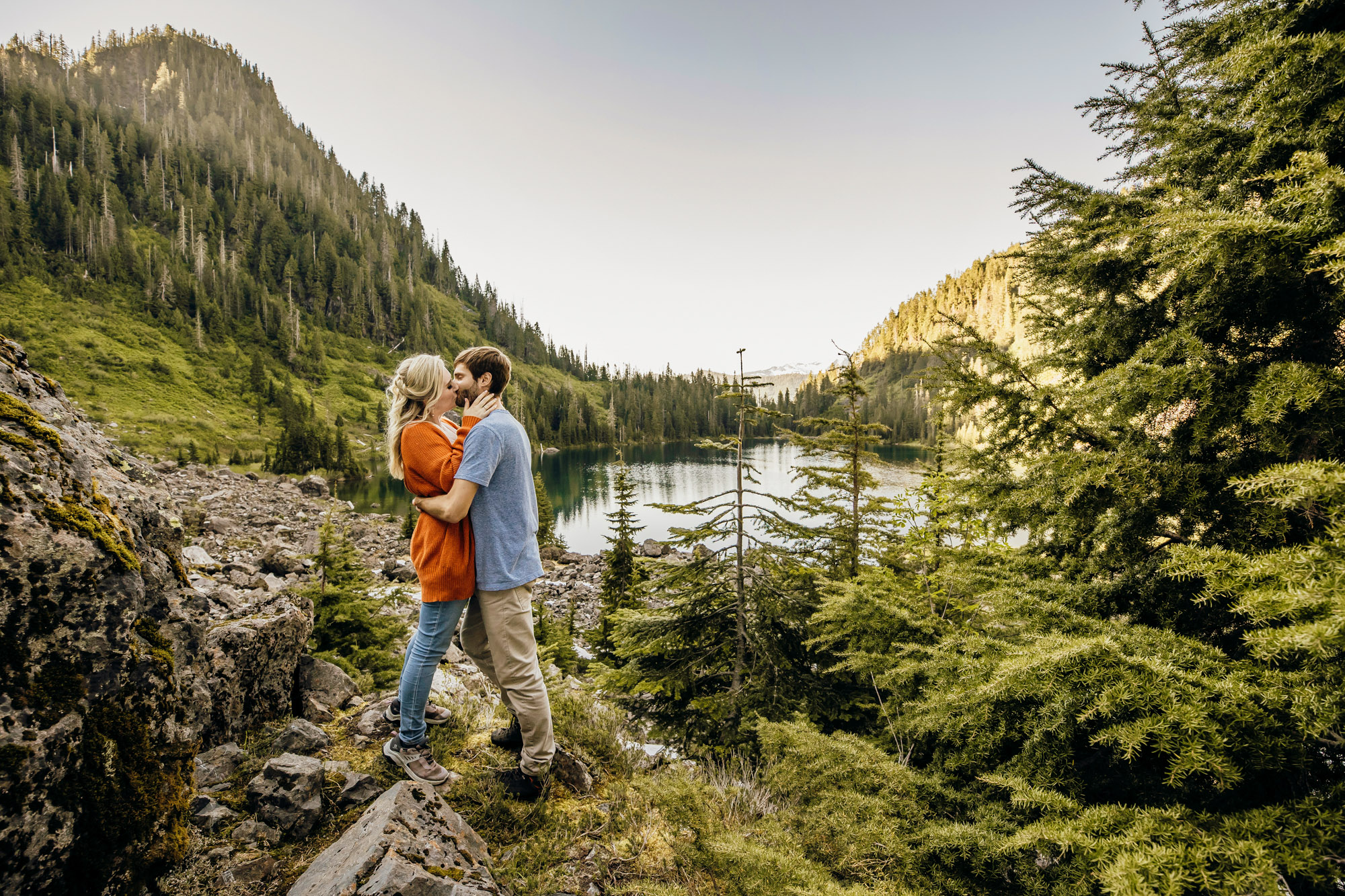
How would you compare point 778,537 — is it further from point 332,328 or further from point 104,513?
point 332,328

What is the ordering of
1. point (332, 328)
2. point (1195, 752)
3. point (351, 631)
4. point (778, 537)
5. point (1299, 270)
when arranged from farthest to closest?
point (332, 328), point (778, 537), point (351, 631), point (1299, 270), point (1195, 752)

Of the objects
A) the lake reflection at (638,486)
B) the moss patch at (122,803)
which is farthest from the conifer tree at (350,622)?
the lake reflection at (638,486)

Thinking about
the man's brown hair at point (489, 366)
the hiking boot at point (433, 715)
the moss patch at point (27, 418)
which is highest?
the man's brown hair at point (489, 366)

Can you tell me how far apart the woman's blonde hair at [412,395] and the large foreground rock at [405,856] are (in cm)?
181

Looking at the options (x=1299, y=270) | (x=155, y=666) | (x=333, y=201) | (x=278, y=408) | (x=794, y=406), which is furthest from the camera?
(x=333, y=201)

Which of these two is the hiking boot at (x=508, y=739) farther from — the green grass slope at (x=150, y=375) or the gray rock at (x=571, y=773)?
the green grass slope at (x=150, y=375)

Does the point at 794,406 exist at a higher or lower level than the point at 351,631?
higher

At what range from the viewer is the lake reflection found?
3709 centimetres

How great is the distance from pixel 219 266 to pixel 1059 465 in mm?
130511

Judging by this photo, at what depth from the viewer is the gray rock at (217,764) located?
3.12 metres

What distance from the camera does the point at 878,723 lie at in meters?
5.12

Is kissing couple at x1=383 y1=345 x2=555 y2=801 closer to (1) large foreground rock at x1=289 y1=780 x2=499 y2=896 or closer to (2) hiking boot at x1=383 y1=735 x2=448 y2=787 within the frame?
(2) hiking boot at x1=383 y1=735 x2=448 y2=787

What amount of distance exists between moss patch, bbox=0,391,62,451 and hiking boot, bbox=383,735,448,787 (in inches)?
95.9

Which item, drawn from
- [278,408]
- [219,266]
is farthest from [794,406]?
[219,266]
